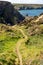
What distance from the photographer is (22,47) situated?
243 ft

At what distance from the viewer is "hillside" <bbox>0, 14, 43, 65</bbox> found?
60.2 meters

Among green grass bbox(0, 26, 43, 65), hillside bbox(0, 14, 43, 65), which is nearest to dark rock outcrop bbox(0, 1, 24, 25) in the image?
hillside bbox(0, 14, 43, 65)

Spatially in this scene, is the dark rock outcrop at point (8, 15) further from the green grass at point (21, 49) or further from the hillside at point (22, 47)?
the green grass at point (21, 49)

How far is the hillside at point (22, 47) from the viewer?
60.2 meters

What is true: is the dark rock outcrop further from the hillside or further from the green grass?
the green grass

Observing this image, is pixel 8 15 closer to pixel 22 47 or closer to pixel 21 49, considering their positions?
pixel 22 47

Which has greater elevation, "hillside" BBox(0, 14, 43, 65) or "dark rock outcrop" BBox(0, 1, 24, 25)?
"hillside" BBox(0, 14, 43, 65)

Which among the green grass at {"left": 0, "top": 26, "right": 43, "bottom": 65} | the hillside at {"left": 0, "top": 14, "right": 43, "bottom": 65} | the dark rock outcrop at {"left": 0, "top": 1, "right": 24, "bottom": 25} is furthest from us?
the dark rock outcrop at {"left": 0, "top": 1, "right": 24, "bottom": 25}

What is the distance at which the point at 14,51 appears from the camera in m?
69.2

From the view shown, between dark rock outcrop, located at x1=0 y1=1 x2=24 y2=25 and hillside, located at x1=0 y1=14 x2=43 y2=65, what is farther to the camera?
dark rock outcrop, located at x1=0 y1=1 x2=24 y2=25

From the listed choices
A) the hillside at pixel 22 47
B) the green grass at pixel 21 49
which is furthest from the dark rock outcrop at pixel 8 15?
the green grass at pixel 21 49

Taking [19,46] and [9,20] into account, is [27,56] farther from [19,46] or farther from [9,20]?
[9,20]

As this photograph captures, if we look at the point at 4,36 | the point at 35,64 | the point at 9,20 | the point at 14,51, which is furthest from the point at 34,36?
the point at 9,20

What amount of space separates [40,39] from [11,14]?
4557 inches
